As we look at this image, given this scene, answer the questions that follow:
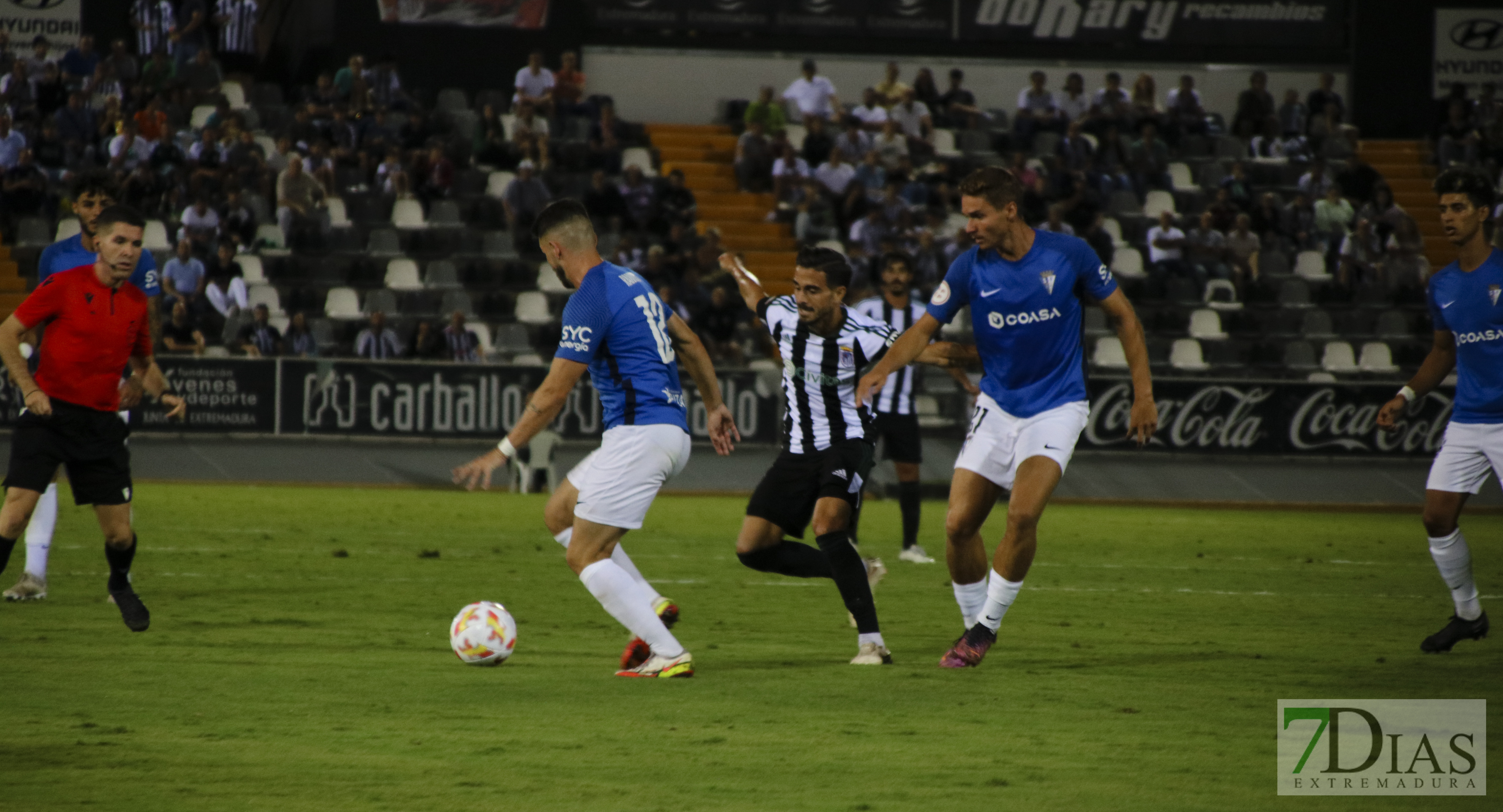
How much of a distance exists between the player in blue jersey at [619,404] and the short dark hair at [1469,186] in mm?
3930

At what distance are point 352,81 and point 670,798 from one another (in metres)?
22.3

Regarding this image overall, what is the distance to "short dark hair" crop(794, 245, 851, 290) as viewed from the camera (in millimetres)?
7719

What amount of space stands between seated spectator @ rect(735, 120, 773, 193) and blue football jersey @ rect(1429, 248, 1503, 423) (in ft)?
62.6

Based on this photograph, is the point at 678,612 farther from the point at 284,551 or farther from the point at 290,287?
the point at 290,287

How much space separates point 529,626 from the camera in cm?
891

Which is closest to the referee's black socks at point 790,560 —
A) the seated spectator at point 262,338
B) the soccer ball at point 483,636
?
the soccer ball at point 483,636

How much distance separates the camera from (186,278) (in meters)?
21.5

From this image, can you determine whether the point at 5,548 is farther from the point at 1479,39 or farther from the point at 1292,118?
the point at 1479,39

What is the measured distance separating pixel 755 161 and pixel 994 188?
19.7m

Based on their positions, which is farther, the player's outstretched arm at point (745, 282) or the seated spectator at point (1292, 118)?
the seated spectator at point (1292, 118)

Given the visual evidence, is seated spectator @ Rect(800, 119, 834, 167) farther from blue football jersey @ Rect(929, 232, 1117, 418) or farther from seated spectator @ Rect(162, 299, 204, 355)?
blue football jersey @ Rect(929, 232, 1117, 418)

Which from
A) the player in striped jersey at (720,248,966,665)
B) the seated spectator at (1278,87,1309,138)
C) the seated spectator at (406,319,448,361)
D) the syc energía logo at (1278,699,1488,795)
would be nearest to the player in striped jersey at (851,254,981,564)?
the player in striped jersey at (720,248,966,665)

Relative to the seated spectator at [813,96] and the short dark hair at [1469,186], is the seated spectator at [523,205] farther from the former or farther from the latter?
the short dark hair at [1469,186]

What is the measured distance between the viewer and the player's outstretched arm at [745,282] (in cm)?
873
